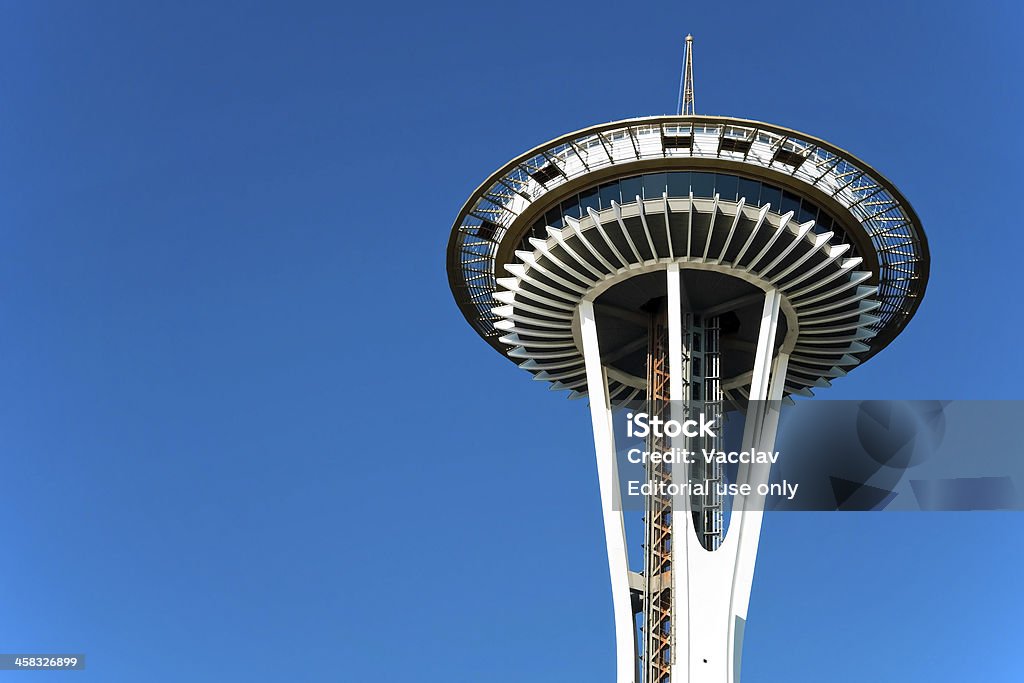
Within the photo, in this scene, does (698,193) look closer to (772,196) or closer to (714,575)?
(772,196)

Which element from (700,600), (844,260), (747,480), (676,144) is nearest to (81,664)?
(700,600)

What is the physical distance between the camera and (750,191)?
46.9 m

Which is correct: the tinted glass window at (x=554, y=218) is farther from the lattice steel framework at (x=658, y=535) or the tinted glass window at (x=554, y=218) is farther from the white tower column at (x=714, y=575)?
the lattice steel framework at (x=658, y=535)

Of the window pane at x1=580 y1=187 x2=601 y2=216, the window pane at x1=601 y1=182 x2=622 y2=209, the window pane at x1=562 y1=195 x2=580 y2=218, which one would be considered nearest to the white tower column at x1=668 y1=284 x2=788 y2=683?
the window pane at x1=601 y1=182 x2=622 y2=209

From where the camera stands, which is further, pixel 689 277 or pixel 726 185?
pixel 689 277

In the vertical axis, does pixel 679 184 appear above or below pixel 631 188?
below

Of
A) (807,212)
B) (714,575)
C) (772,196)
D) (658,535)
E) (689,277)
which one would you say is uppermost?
(772,196)

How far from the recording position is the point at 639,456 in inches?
1970

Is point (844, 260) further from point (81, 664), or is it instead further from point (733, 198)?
point (81, 664)

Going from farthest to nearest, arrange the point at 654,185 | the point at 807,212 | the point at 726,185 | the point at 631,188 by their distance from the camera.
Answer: the point at 807,212 < the point at 631,188 < the point at 654,185 < the point at 726,185

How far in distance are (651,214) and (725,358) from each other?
910 centimetres

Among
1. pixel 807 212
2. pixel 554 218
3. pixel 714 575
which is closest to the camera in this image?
pixel 714 575

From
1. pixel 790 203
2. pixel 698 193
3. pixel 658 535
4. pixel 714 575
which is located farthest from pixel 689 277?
pixel 714 575

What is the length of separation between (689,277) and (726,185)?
382 centimetres
